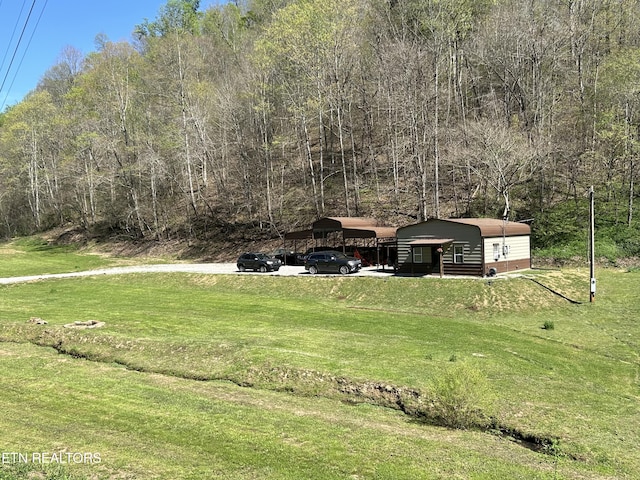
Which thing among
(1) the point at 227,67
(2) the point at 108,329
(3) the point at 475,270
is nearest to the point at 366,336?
(2) the point at 108,329

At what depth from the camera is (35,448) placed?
7.84 m

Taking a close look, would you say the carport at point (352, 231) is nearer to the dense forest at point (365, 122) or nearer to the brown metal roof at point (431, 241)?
the dense forest at point (365, 122)

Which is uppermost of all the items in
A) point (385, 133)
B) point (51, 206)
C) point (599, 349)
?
point (385, 133)

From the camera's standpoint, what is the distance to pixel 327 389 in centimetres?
1233

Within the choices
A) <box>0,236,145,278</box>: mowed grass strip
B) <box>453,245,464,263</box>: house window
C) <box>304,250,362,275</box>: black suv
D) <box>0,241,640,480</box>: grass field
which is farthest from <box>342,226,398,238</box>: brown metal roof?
<box>0,236,145,278</box>: mowed grass strip

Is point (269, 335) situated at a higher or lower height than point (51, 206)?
lower

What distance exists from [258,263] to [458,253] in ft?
55.2

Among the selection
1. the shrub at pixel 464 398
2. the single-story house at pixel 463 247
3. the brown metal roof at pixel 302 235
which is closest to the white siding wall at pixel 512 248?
the single-story house at pixel 463 247

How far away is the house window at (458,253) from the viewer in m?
31.8

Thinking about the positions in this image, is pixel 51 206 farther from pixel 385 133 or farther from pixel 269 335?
pixel 269 335

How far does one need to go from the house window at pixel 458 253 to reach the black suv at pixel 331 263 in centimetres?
755

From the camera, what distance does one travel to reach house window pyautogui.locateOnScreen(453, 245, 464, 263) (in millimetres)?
31844

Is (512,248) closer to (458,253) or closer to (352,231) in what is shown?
(458,253)

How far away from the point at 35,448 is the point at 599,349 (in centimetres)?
1942
